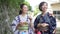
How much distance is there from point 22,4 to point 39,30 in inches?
20.8

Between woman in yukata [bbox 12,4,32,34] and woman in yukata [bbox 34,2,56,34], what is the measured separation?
12cm

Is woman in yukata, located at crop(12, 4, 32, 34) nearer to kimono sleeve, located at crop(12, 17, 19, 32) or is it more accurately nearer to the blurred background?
kimono sleeve, located at crop(12, 17, 19, 32)

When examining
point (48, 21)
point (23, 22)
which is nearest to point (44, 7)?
point (48, 21)

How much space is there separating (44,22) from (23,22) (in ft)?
1.15

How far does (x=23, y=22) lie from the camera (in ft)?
12.1

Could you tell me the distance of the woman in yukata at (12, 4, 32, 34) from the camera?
144 inches

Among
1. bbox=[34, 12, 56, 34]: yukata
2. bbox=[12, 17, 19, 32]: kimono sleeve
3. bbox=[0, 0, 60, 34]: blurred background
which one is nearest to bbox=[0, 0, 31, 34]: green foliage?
bbox=[0, 0, 60, 34]: blurred background

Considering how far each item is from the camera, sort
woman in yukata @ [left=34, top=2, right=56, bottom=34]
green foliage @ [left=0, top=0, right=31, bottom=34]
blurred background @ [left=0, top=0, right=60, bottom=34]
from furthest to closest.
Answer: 1. green foliage @ [left=0, top=0, right=31, bottom=34]
2. blurred background @ [left=0, top=0, right=60, bottom=34]
3. woman in yukata @ [left=34, top=2, right=56, bottom=34]

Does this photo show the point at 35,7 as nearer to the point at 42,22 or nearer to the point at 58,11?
the point at 42,22

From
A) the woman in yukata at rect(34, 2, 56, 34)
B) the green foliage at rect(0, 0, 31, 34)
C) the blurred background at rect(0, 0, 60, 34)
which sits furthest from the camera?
the green foliage at rect(0, 0, 31, 34)

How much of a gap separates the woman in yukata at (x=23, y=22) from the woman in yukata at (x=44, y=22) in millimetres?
121

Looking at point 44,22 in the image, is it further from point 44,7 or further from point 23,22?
point 23,22

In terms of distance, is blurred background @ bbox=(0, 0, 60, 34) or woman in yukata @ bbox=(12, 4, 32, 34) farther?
blurred background @ bbox=(0, 0, 60, 34)

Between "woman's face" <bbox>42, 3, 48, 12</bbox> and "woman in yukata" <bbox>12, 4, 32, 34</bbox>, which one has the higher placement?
"woman's face" <bbox>42, 3, 48, 12</bbox>
